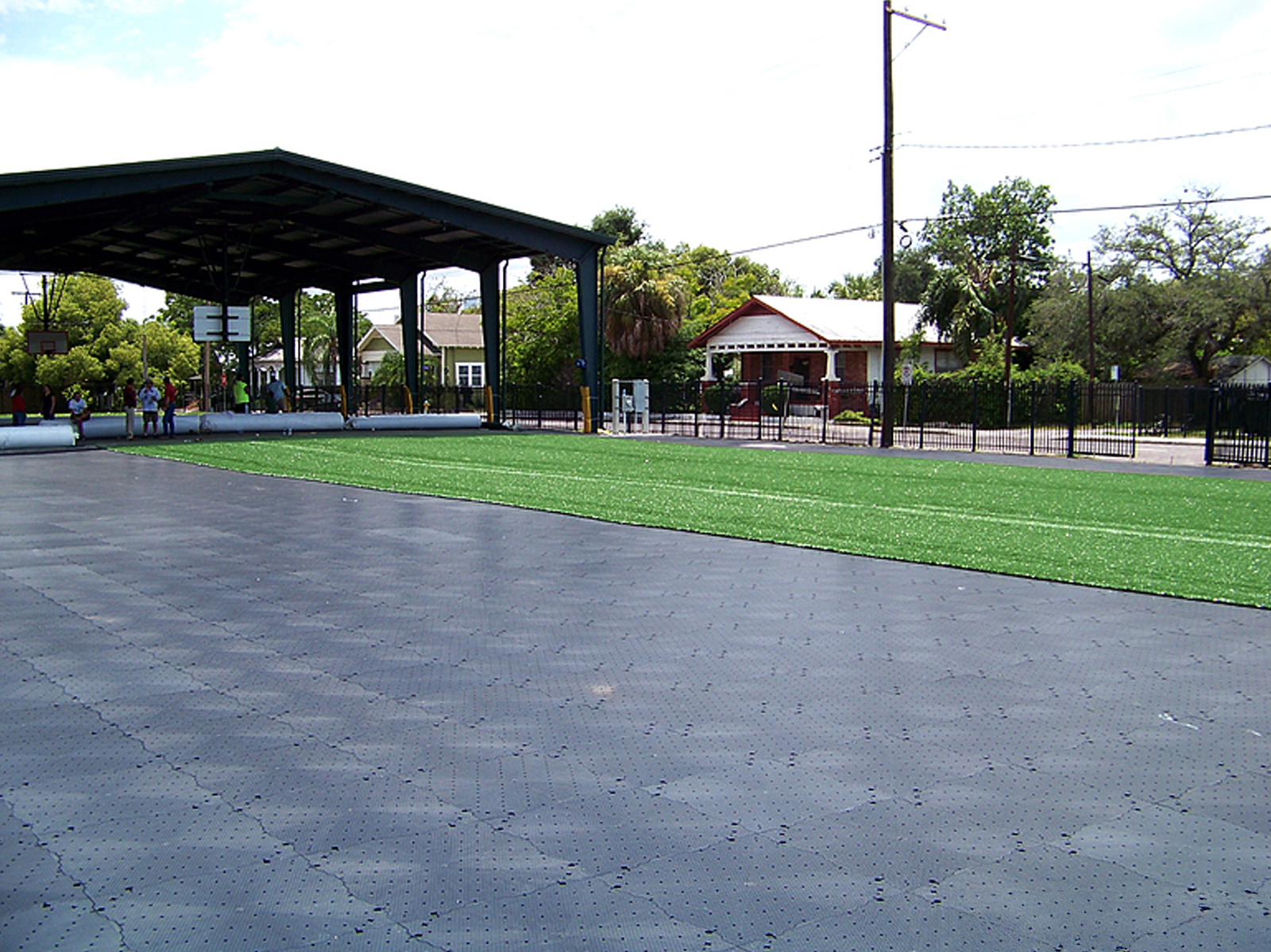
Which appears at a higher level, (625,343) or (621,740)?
(625,343)

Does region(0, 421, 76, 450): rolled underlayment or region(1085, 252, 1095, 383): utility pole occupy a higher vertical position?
region(1085, 252, 1095, 383): utility pole

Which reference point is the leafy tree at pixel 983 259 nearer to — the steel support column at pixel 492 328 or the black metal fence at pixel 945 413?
the black metal fence at pixel 945 413

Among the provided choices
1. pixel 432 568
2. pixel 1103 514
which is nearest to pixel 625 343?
pixel 1103 514

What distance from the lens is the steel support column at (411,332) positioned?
42.5m

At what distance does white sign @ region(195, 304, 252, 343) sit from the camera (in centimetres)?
3225

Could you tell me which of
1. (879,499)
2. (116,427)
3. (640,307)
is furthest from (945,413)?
(116,427)

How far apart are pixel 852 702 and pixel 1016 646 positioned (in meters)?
1.99

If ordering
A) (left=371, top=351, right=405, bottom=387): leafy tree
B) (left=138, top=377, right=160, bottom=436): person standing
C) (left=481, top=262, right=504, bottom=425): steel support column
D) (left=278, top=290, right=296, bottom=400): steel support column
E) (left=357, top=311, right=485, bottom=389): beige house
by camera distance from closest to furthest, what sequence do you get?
(left=138, top=377, right=160, bottom=436): person standing, (left=481, top=262, right=504, bottom=425): steel support column, (left=278, top=290, right=296, bottom=400): steel support column, (left=371, top=351, right=405, bottom=387): leafy tree, (left=357, top=311, right=485, bottom=389): beige house

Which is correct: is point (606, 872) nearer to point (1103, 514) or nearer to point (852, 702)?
point (852, 702)

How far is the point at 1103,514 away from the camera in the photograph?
51.7ft

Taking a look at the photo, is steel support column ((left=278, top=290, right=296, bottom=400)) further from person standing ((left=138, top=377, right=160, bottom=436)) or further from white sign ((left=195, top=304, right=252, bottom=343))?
white sign ((left=195, top=304, right=252, bottom=343))

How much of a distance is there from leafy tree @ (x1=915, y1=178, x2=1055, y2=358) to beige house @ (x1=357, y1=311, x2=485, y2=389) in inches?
1108

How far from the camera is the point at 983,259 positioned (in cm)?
7462

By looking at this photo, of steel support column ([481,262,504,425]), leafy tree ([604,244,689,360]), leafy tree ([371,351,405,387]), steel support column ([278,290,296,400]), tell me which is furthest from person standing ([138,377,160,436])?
leafy tree ([371,351,405,387])
